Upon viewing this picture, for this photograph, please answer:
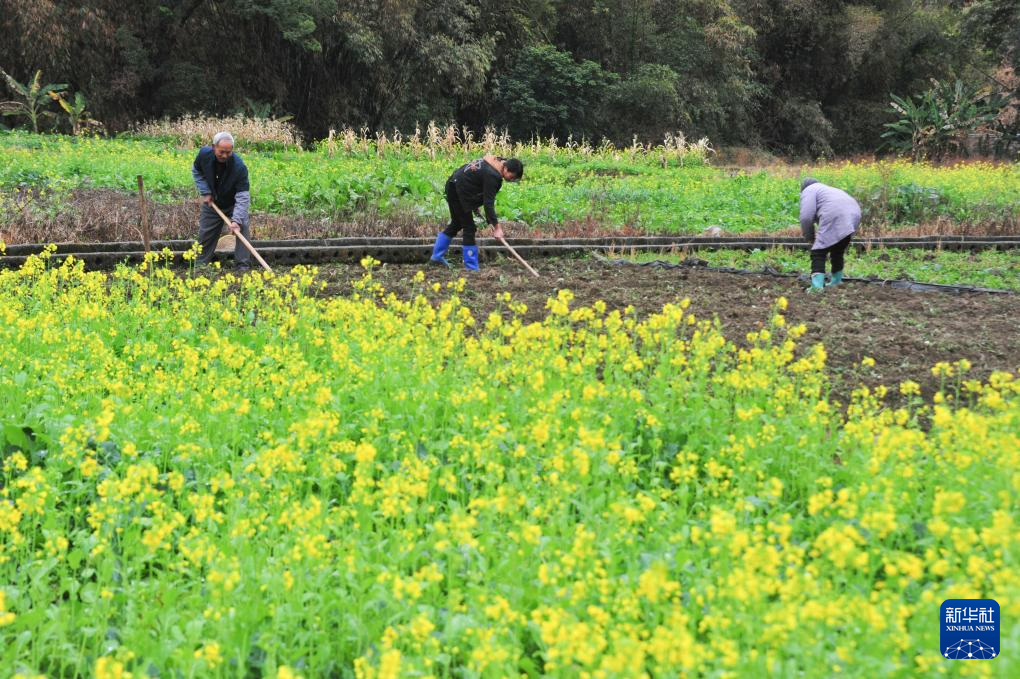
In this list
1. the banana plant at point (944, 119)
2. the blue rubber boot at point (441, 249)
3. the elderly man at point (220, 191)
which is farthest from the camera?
the banana plant at point (944, 119)

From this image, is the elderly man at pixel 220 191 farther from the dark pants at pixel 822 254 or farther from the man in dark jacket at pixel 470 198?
the dark pants at pixel 822 254

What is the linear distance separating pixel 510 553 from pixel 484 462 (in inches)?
38.1

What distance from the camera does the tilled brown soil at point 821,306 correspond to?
652 centimetres

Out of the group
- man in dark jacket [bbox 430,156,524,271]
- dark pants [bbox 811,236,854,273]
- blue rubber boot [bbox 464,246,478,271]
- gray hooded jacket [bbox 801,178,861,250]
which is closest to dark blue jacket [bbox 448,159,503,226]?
man in dark jacket [bbox 430,156,524,271]

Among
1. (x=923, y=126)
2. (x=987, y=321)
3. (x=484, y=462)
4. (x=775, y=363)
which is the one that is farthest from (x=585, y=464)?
(x=923, y=126)

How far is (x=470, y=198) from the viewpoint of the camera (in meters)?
9.88

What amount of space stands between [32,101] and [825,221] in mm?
22041

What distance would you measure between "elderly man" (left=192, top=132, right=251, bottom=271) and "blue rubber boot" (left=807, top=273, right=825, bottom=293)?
5.95m

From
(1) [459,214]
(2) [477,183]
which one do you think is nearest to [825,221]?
(2) [477,183]

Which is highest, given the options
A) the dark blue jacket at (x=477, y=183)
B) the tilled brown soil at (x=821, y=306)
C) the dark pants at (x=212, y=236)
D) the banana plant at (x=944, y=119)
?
the banana plant at (x=944, y=119)

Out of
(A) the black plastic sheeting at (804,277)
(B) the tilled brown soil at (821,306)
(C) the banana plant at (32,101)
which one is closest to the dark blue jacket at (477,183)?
(B) the tilled brown soil at (821,306)

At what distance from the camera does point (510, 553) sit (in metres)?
3.29

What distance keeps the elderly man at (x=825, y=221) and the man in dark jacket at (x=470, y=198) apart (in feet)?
10.4

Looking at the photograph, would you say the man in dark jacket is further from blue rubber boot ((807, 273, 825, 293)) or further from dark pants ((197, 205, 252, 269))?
blue rubber boot ((807, 273, 825, 293))
